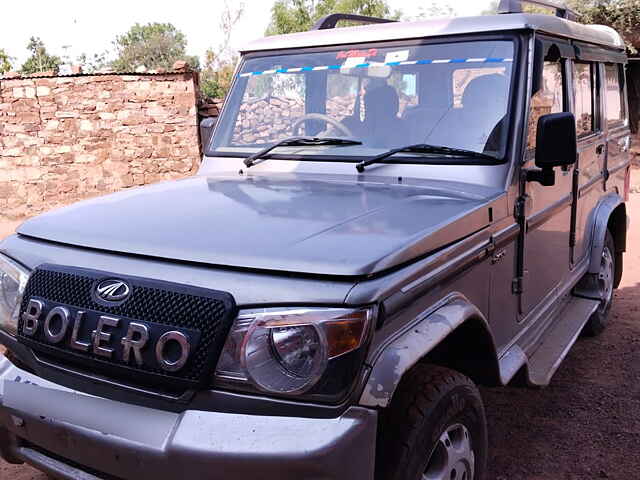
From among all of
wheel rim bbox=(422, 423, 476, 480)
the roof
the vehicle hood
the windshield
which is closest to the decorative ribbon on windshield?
the windshield

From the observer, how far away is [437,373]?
2139 millimetres

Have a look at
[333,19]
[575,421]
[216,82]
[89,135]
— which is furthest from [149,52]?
[575,421]

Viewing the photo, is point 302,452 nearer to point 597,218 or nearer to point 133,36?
point 597,218

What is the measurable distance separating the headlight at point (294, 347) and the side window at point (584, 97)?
8.70 ft

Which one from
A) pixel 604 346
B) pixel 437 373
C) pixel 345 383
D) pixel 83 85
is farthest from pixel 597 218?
pixel 83 85

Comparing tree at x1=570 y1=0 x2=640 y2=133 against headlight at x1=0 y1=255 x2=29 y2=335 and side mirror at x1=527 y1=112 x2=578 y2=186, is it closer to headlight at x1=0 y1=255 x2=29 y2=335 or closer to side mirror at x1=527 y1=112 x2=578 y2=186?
side mirror at x1=527 y1=112 x2=578 y2=186

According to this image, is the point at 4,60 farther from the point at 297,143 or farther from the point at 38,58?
the point at 297,143

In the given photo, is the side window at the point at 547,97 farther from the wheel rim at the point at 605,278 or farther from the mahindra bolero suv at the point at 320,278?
the wheel rim at the point at 605,278

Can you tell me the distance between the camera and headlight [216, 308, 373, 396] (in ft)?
5.61

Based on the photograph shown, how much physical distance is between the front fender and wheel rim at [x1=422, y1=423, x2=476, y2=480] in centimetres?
36

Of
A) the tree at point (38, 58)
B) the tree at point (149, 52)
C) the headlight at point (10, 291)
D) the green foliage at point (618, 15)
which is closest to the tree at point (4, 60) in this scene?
the tree at point (38, 58)

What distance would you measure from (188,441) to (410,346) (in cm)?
66

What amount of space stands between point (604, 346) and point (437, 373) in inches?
117

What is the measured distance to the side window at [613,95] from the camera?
4535 millimetres
